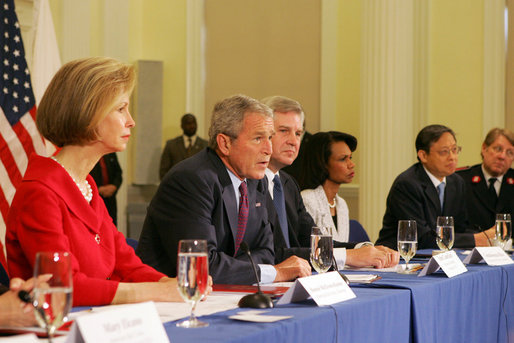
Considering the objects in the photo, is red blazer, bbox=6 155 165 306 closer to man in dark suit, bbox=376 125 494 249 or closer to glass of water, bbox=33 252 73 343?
glass of water, bbox=33 252 73 343

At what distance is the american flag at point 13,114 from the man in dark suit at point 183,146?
4256mm

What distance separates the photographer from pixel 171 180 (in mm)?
2795

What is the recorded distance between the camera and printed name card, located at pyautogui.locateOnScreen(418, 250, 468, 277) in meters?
2.69

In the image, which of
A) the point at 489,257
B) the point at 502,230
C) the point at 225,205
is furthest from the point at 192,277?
the point at 502,230

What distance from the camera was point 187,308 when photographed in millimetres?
1906

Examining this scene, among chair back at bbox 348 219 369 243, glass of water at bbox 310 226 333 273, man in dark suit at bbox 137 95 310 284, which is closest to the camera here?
glass of water at bbox 310 226 333 273

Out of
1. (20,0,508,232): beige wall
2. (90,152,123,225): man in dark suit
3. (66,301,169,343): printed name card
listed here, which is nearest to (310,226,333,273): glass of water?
(66,301,169,343): printed name card

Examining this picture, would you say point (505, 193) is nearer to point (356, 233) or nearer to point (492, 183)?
point (492, 183)

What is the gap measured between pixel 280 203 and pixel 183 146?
5.27m

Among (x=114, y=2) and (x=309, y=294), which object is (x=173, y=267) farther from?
(x=114, y=2)

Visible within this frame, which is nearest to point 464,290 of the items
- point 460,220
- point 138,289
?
point 138,289

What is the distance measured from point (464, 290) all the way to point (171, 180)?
110 centimetres

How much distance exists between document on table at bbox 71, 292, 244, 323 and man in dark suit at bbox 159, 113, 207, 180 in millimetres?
6628

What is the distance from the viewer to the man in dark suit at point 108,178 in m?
7.55
